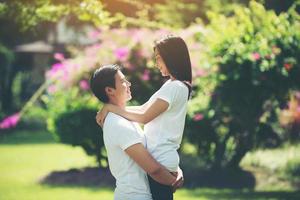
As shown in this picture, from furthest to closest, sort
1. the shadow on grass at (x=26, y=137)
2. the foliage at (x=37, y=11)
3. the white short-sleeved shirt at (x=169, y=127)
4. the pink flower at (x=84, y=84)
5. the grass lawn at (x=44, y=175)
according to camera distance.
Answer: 1. the shadow on grass at (x=26, y=137)
2. the pink flower at (x=84, y=84)
3. the grass lawn at (x=44, y=175)
4. the foliage at (x=37, y=11)
5. the white short-sleeved shirt at (x=169, y=127)

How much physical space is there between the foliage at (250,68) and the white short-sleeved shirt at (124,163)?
765cm

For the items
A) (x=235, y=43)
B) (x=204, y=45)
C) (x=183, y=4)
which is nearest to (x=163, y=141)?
(x=235, y=43)

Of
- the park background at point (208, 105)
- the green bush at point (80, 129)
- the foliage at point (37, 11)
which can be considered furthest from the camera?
the green bush at point (80, 129)

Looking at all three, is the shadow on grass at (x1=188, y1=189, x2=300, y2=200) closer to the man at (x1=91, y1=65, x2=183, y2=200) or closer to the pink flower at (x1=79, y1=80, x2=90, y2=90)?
the pink flower at (x1=79, y1=80, x2=90, y2=90)

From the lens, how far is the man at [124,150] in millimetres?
4156

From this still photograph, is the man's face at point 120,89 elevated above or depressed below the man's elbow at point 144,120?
above

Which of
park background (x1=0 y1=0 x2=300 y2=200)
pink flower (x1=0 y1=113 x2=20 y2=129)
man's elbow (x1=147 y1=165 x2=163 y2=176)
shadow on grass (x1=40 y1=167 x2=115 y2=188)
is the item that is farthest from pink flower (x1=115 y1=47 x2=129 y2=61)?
man's elbow (x1=147 y1=165 x2=163 y2=176)

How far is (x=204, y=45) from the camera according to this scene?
13211mm

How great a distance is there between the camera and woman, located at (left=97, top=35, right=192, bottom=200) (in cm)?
431

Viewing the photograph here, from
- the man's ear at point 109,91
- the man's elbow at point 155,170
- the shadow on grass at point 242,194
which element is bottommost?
the shadow on grass at point 242,194

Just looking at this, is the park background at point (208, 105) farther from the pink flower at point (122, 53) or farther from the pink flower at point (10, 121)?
the pink flower at point (10, 121)

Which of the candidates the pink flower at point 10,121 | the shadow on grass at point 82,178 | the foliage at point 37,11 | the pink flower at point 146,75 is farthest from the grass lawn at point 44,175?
the foliage at point 37,11

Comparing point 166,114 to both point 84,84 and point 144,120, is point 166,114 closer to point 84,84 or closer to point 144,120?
point 144,120

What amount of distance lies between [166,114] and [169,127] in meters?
0.08
